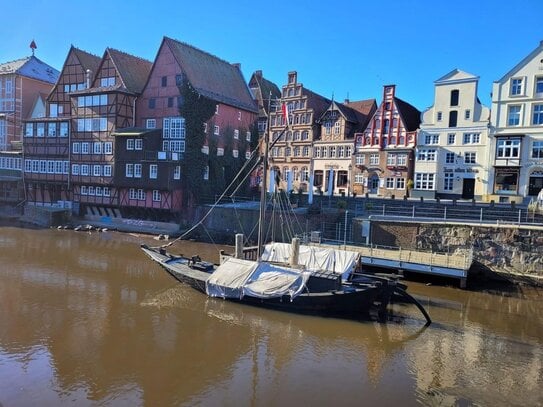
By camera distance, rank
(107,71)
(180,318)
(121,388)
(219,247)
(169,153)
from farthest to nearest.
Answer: (107,71), (169,153), (219,247), (180,318), (121,388)

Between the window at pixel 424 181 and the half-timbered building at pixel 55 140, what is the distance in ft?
118

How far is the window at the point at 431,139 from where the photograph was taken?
4309cm

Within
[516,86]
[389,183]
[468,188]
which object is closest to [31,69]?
[389,183]

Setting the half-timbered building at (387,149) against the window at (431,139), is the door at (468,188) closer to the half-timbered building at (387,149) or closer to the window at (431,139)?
the window at (431,139)

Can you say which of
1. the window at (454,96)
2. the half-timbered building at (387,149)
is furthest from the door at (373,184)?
the window at (454,96)

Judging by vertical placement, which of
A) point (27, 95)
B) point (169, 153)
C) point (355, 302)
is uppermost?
point (27, 95)

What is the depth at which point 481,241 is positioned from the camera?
25125 mm

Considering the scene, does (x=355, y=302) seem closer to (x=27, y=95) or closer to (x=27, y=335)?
(x=27, y=335)

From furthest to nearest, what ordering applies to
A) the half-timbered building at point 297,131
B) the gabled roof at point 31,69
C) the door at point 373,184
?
the gabled roof at point 31,69 → the half-timbered building at point 297,131 → the door at point 373,184

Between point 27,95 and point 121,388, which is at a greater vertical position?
point 27,95

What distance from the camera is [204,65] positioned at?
4381cm

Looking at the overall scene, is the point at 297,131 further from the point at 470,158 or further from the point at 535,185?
the point at 535,185

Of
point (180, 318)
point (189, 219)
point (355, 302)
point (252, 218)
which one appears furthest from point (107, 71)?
point (355, 302)

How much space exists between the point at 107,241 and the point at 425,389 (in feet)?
96.8
